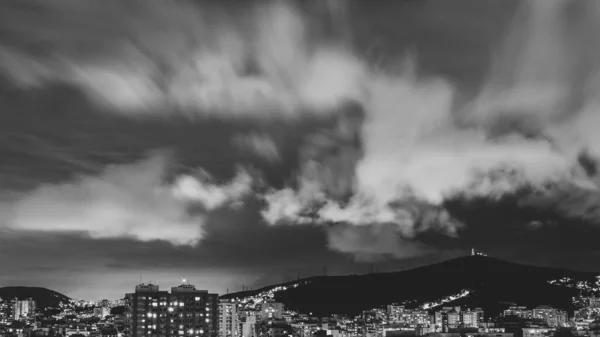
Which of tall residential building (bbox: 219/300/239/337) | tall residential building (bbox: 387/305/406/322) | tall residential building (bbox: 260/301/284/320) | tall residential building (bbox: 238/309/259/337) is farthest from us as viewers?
tall residential building (bbox: 387/305/406/322)

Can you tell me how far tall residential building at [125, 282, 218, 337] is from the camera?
50219mm

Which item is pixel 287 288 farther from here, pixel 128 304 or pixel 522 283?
pixel 128 304

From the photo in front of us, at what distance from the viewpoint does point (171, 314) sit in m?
50.7

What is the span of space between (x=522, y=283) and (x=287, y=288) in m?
56.4

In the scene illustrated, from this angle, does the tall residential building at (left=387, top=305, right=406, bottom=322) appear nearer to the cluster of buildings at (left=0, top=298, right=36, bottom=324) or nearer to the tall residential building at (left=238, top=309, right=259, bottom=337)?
the tall residential building at (left=238, top=309, right=259, bottom=337)

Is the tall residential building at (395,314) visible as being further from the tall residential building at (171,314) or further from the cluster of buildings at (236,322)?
the tall residential building at (171,314)

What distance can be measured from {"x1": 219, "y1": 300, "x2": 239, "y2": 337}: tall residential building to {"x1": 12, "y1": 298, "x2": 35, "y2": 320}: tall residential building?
57.4 m

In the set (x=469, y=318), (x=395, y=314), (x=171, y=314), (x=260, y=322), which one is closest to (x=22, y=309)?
(x=260, y=322)

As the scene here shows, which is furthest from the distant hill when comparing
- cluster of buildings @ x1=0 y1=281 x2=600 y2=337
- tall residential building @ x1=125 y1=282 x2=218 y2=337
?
tall residential building @ x1=125 y1=282 x2=218 y2=337

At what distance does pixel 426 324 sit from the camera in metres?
91.2

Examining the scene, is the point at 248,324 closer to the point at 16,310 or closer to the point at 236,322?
the point at 236,322

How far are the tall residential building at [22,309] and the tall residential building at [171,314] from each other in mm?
78116

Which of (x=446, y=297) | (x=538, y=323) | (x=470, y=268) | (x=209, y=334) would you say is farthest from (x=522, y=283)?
(x=209, y=334)

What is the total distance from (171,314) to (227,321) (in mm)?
28356
